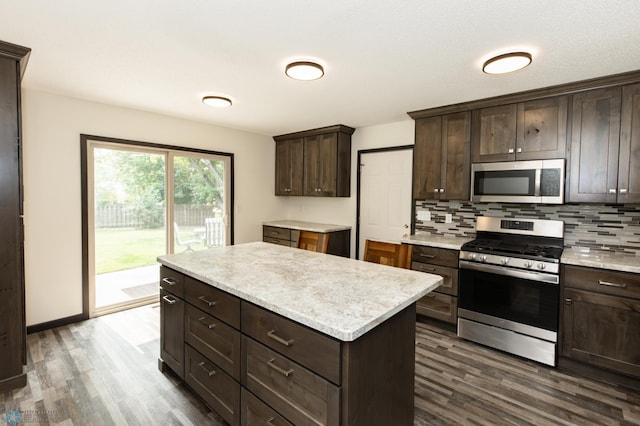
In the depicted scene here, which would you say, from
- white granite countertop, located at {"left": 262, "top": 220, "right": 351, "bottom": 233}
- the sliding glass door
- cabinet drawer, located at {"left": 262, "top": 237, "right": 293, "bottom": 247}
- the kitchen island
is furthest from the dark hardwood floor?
cabinet drawer, located at {"left": 262, "top": 237, "right": 293, "bottom": 247}

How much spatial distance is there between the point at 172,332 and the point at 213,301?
708mm

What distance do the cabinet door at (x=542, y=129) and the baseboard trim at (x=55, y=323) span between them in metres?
4.89

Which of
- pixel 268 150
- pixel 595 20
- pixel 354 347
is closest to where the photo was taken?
pixel 354 347

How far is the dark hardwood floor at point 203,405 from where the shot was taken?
1962 mm

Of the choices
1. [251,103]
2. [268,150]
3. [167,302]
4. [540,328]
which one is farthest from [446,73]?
[268,150]

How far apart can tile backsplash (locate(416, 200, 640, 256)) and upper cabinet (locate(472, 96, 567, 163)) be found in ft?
1.93

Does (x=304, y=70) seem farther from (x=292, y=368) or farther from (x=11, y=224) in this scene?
(x=11, y=224)

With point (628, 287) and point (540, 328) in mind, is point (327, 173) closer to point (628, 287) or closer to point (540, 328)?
point (540, 328)

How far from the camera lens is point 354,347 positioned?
1204 mm

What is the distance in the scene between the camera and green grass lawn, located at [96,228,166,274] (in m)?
3.66

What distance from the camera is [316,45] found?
6.83 feet

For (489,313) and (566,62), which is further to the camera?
(489,313)

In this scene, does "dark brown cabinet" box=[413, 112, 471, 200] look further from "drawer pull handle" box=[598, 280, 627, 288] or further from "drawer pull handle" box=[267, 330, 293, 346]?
"drawer pull handle" box=[267, 330, 293, 346]

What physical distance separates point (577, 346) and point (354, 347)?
2349mm
